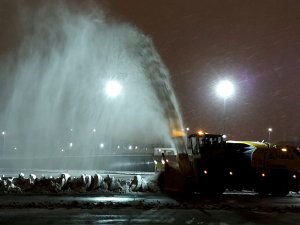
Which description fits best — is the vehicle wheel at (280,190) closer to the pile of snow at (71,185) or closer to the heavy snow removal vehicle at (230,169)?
the heavy snow removal vehicle at (230,169)

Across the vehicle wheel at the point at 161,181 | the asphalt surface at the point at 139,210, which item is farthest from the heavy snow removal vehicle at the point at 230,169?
the asphalt surface at the point at 139,210

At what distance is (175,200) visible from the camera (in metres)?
20.4

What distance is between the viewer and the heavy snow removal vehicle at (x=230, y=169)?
2462 centimetres

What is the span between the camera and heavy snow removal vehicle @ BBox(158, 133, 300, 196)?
24.6m

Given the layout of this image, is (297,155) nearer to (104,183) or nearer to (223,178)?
(223,178)

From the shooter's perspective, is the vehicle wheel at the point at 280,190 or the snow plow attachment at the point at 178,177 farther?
the vehicle wheel at the point at 280,190

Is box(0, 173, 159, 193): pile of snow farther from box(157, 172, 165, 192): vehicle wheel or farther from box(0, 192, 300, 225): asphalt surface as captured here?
box(0, 192, 300, 225): asphalt surface

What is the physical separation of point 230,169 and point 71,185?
8.20m

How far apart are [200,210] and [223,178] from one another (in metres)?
8.17

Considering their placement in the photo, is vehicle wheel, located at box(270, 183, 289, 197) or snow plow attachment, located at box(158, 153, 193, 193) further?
vehicle wheel, located at box(270, 183, 289, 197)

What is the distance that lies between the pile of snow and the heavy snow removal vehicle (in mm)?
1634

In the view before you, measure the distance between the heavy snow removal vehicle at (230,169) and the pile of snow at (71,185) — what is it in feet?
5.36

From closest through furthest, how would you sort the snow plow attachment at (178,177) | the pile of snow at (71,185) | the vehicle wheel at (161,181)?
1. the pile of snow at (71,185)
2. the snow plow attachment at (178,177)
3. the vehicle wheel at (161,181)

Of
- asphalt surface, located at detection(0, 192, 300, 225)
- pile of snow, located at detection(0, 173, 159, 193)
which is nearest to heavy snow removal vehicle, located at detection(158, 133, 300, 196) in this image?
pile of snow, located at detection(0, 173, 159, 193)
